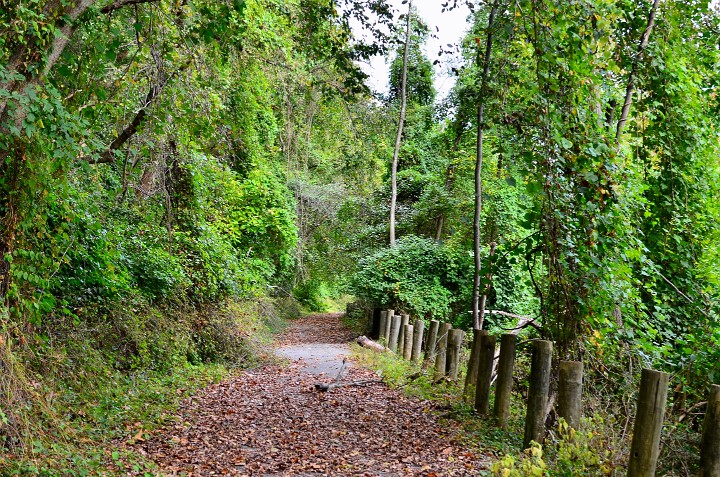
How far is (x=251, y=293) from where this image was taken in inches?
589

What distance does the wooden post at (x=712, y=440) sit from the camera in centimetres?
417

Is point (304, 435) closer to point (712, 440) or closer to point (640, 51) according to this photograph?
point (712, 440)

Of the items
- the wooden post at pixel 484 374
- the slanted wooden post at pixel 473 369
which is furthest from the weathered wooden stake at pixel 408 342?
the wooden post at pixel 484 374

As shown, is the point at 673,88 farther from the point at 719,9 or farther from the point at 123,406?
the point at 123,406

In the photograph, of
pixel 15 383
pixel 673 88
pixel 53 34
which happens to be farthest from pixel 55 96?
pixel 673 88

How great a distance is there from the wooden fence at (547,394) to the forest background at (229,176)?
555 mm

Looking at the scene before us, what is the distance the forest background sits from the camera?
17.5 ft

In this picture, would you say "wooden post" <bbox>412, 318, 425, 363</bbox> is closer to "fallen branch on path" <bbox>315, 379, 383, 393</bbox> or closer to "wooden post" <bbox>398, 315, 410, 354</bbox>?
"wooden post" <bbox>398, 315, 410, 354</bbox>

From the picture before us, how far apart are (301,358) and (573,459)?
1022cm

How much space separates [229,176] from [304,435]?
7.48 meters

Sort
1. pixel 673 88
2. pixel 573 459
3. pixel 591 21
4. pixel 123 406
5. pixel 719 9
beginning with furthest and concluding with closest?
pixel 719 9
pixel 673 88
pixel 123 406
pixel 591 21
pixel 573 459

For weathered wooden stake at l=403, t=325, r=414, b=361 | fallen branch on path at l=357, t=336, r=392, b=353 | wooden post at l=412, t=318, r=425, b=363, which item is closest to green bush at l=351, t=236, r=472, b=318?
fallen branch on path at l=357, t=336, r=392, b=353

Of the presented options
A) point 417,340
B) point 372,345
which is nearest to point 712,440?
point 417,340

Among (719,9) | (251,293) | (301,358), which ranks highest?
(719,9)
